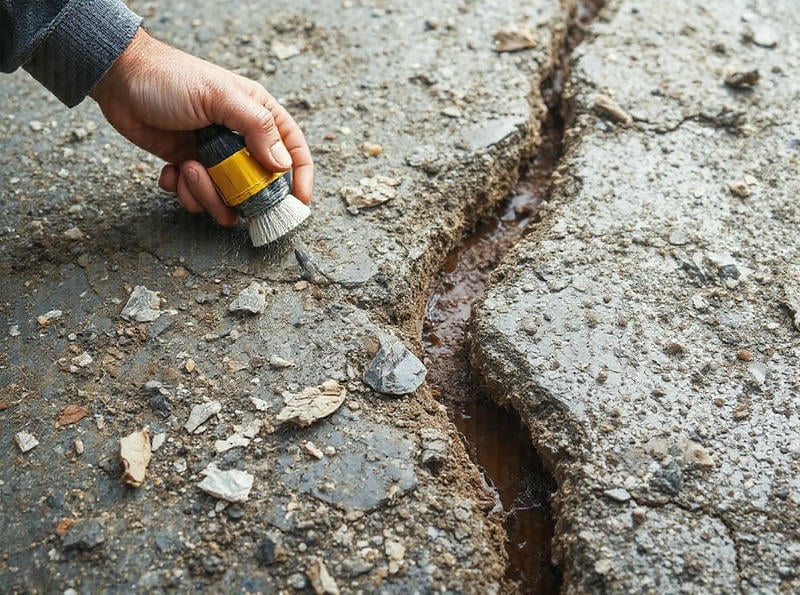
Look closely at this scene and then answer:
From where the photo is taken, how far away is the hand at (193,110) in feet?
5.96

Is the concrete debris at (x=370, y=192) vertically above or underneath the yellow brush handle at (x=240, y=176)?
underneath

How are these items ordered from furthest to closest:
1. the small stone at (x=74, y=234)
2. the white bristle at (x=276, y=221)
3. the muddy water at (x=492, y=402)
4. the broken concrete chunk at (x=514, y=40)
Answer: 1. the broken concrete chunk at (x=514, y=40)
2. the small stone at (x=74, y=234)
3. the white bristle at (x=276, y=221)
4. the muddy water at (x=492, y=402)

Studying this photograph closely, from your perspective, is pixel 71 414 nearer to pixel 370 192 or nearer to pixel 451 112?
pixel 370 192

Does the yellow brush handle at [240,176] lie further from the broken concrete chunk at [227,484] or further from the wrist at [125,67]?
the broken concrete chunk at [227,484]

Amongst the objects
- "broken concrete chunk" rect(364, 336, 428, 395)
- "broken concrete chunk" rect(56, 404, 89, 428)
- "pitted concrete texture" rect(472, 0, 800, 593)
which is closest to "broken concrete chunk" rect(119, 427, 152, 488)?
"broken concrete chunk" rect(56, 404, 89, 428)

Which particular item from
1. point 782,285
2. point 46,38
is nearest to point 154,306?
point 46,38

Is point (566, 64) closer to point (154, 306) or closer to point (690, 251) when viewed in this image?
point (690, 251)

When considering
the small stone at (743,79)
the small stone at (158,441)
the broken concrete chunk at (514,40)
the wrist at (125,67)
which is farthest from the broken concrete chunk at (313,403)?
the small stone at (743,79)

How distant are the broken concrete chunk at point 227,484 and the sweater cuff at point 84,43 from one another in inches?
38.7

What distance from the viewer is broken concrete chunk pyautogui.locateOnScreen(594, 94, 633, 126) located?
90.4 inches

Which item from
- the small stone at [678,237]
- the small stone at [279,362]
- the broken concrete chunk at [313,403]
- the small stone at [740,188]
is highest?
the small stone at [740,188]

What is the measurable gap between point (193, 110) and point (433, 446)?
38.4 inches

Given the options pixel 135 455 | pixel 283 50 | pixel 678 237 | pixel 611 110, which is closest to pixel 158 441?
pixel 135 455

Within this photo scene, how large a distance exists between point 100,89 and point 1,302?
0.59 m
